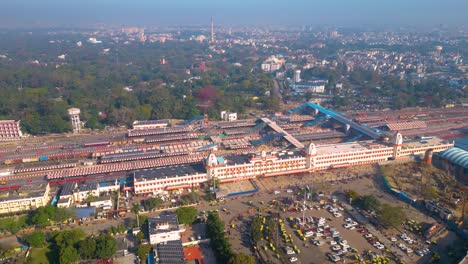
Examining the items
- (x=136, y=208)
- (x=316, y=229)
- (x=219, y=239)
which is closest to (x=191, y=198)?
(x=136, y=208)

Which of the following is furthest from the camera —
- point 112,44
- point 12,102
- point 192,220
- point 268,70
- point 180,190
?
point 112,44

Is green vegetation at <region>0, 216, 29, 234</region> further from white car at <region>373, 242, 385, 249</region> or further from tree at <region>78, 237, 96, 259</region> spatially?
white car at <region>373, 242, 385, 249</region>

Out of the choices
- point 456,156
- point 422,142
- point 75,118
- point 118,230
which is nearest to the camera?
point 118,230

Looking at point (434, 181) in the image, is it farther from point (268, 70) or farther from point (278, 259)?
point (268, 70)

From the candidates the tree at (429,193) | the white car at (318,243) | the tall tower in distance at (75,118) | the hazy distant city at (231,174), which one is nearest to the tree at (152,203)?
the hazy distant city at (231,174)

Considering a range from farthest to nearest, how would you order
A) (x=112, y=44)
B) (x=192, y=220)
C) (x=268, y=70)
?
(x=112, y=44) < (x=268, y=70) < (x=192, y=220)

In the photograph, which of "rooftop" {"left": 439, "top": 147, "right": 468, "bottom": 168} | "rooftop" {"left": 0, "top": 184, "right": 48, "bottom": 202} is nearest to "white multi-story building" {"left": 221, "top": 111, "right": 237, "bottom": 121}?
"rooftop" {"left": 439, "top": 147, "right": 468, "bottom": 168}

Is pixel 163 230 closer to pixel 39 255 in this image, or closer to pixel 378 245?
pixel 39 255

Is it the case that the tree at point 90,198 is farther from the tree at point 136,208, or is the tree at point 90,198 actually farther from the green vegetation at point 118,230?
the green vegetation at point 118,230

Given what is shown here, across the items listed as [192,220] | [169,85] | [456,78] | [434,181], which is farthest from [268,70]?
[192,220]
